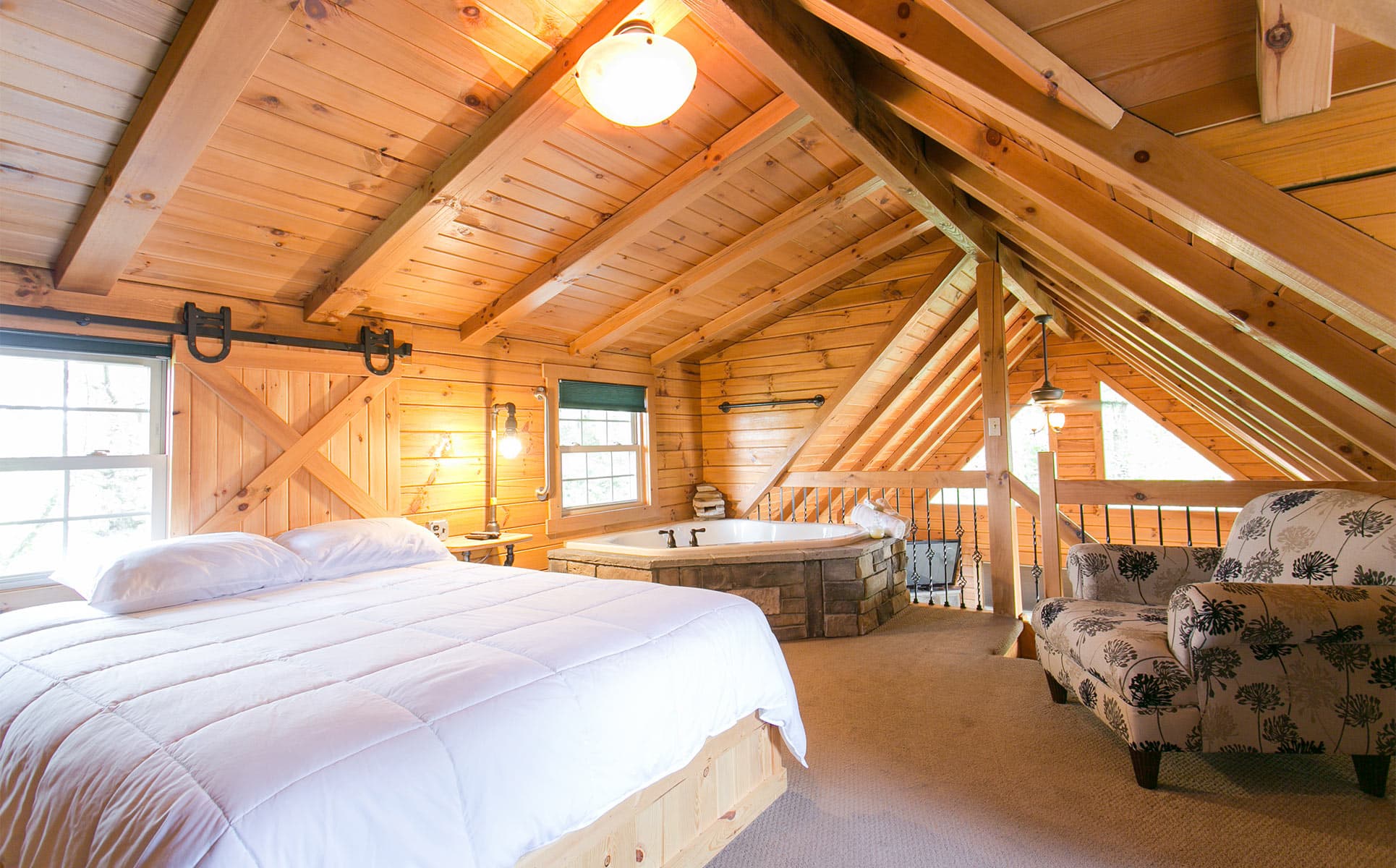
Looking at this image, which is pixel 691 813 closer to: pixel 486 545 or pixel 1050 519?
pixel 486 545

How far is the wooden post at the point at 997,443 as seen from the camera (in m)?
4.16

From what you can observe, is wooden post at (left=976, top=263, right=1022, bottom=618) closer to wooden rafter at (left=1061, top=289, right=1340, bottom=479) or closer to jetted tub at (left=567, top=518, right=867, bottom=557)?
wooden rafter at (left=1061, top=289, right=1340, bottom=479)

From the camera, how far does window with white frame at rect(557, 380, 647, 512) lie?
4855mm

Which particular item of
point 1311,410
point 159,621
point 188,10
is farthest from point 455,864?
point 1311,410

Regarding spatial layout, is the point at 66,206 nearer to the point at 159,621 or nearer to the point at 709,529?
the point at 159,621

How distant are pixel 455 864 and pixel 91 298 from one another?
9.44 ft

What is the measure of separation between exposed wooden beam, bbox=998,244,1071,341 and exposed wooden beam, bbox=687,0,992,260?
1.11 m

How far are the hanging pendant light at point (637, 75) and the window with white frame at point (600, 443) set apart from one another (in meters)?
2.83

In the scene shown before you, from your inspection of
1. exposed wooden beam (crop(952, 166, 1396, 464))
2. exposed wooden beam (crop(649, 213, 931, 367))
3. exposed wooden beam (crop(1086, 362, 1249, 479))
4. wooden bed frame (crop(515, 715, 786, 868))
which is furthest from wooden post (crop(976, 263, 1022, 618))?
exposed wooden beam (crop(1086, 362, 1249, 479))

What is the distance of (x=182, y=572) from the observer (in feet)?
7.50

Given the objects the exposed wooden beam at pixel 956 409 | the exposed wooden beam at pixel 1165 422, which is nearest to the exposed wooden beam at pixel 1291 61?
the exposed wooden beam at pixel 956 409

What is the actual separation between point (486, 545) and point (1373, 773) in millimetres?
3663

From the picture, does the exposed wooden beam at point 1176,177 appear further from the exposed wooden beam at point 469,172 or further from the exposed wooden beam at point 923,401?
the exposed wooden beam at point 923,401

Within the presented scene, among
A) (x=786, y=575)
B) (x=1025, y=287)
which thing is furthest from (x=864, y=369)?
(x=786, y=575)
